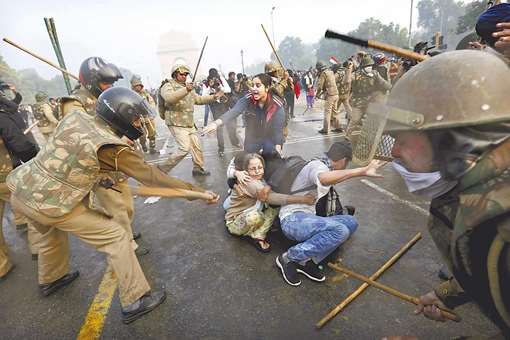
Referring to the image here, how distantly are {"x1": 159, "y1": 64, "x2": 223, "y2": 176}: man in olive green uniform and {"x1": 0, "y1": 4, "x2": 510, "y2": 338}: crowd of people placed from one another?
27 mm

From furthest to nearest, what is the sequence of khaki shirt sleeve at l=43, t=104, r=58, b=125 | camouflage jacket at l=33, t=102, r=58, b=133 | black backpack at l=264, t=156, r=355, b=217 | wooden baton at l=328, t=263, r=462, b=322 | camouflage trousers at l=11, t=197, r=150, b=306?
1. camouflage jacket at l=33, t=102, r=58, b=133
2. khaki shirt sleeve at l=43, t=104, r=58, b=125
3. black backpack at l=264, t=156, r=355, b=217
4. camouflage trousers at l=11, t=197, r=150, b=306
5. wooden baton at l=328, t=263, r=462, b=322

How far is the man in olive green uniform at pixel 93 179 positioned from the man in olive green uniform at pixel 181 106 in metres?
2.85

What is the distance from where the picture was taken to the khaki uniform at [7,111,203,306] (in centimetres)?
200

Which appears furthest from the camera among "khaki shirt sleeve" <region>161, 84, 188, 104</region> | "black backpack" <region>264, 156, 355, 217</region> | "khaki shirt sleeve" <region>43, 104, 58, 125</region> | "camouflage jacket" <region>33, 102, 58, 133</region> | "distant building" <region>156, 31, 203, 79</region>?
"distant building" <region>156, 31, 203, 79</region>

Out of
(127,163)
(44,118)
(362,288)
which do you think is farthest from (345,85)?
(44,118)

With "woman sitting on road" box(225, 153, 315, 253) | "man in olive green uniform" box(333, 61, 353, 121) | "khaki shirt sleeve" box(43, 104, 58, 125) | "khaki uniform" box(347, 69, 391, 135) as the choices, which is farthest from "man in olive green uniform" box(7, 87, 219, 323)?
"man in olive green uniform" box(333, 61, 353, 121)

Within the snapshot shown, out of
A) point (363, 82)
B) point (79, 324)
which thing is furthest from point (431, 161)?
point (363, 82)

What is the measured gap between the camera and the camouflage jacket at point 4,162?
10.2ft

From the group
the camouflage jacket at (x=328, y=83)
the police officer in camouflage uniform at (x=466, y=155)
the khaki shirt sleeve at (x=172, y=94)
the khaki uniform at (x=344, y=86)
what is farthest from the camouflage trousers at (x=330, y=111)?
the police officer in camouflage uniform at (x=466, y=155)

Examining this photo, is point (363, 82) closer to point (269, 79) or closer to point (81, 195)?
point (269, 79)

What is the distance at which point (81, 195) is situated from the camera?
2.09 metres

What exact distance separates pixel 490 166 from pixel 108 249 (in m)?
2.37

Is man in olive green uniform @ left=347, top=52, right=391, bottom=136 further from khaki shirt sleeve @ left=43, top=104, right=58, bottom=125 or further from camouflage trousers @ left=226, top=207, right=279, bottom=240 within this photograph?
khaki shirt sleeve @ left=43, top=104, right=58, bottom=125

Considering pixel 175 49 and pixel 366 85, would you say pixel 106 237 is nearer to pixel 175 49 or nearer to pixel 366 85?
pixel 366 85
